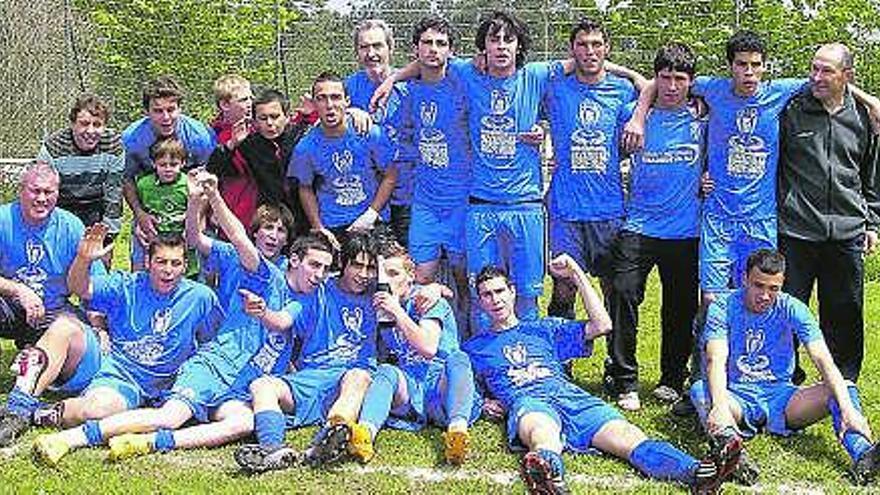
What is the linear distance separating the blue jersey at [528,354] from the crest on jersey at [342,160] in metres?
1.47

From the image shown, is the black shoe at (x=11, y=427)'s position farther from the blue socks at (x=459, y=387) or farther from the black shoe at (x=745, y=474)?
the black shoe at (x=745, y=474)

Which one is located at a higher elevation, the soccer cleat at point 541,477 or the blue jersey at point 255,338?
the blue jersey at point 255,338

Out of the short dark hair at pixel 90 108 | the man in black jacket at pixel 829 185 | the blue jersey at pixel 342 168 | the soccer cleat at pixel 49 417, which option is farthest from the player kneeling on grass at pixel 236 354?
the man in black jacket at pixel 829 185

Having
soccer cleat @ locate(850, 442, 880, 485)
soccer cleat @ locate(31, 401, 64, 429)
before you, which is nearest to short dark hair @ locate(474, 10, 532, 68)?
soccer cleat @ locate(850, 442, 880, 485)

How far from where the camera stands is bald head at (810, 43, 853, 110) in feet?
21.3

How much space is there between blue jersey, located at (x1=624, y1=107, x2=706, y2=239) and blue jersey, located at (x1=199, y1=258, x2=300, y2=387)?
2.09 metres

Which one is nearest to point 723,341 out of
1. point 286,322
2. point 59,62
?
point 286,322

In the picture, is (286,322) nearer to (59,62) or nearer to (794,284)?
Answer: (794,284)

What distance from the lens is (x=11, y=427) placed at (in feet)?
20.1

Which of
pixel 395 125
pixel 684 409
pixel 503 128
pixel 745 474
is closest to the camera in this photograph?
pixel 745 474

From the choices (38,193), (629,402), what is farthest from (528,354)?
(38,193)

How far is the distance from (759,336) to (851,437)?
72 centimetres

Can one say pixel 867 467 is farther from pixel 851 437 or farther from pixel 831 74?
pixel 831 74

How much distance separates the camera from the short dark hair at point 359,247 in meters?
6.34
